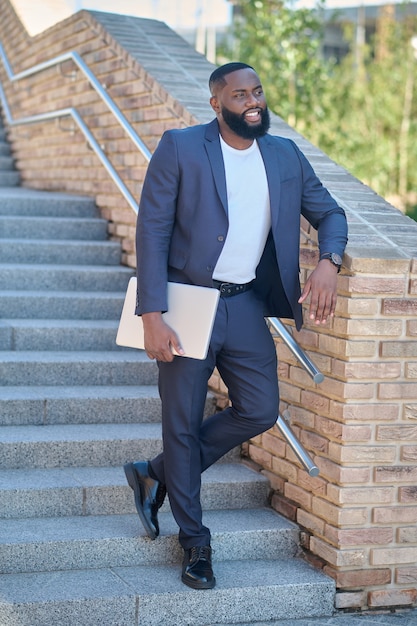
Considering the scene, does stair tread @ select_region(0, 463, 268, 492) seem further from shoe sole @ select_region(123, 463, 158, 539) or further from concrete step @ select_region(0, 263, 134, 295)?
concrete step @ select_region(0, 263, 134, 295)

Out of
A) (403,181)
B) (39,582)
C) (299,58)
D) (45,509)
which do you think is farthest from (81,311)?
(403,181)

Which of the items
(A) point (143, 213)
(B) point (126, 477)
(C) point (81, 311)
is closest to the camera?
(A) point (143, 213)

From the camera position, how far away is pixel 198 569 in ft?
12.2

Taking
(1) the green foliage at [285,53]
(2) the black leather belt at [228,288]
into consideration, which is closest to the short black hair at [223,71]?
(2) the black leather belt at [228,288]

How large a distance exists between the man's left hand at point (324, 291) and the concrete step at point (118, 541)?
106cm

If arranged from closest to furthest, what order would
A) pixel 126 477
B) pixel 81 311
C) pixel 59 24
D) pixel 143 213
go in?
pixel 143 213
pixel 126 477
pixel 81 311
pixel 59 24

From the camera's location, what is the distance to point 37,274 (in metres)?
5.91

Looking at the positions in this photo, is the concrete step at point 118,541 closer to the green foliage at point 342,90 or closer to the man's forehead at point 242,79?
the man's forehead at point 242,79

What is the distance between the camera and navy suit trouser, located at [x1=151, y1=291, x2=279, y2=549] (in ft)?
11.9

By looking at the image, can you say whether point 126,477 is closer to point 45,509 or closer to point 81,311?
point 45,509

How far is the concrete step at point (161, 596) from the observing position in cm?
352

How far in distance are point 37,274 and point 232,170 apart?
8.38 ft

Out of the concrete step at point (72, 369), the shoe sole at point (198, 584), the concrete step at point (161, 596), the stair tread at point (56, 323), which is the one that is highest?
the stair tread at point (56, 323)

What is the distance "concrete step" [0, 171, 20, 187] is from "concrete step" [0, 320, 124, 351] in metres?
2.93
